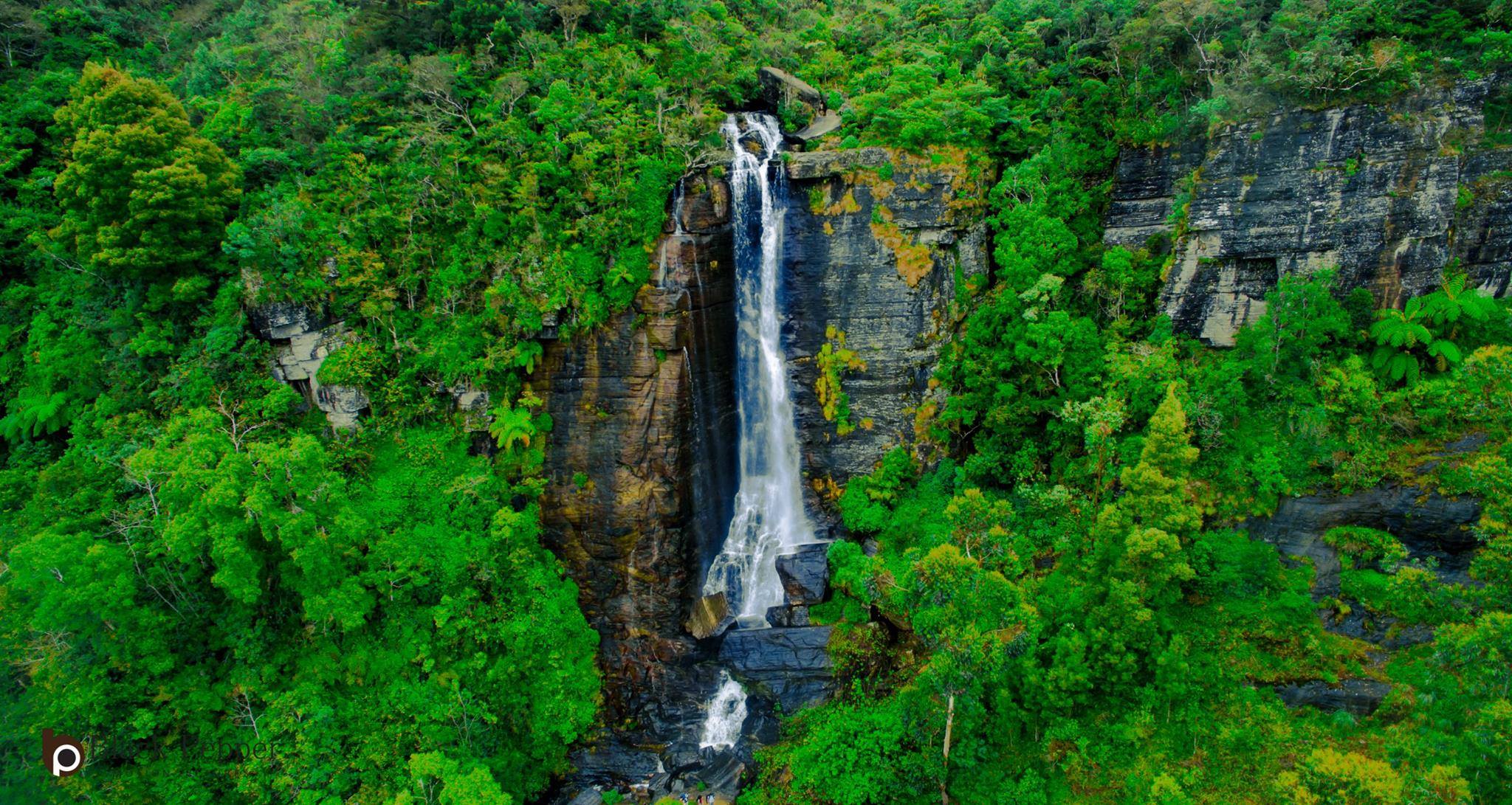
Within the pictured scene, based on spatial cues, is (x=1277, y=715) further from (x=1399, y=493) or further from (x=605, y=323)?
(x=605, y=323)

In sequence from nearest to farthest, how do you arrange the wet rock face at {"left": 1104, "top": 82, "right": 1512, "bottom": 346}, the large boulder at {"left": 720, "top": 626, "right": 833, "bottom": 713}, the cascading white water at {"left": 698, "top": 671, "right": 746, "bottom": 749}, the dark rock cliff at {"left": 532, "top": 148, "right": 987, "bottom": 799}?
the wet rock face at {"left": 1104, "top": 82, "right": 1512, "bottom": 346} < the large boulder at {"left": 720, "top": 626, "right": 833, "bottom": 713} < the cascading white water at {"left": 698, "top": 671, "right": 746, "bottom": 749} < the dark rock cliff at {"left": 532, "top": 148, "right": 987, "bottom": 799}

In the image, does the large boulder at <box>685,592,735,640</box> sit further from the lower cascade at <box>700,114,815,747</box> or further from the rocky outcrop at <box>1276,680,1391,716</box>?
the rocky outcrop at <box>1276,680,1391,716</box>

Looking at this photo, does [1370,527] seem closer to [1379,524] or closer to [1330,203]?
[1379,524]

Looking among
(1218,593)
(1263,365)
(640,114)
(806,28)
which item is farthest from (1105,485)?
(806,28)

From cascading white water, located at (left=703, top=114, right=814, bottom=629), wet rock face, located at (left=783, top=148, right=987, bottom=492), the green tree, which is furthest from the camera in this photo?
cascading white water, located at (left=703, top=114, right=814, bottom=629)

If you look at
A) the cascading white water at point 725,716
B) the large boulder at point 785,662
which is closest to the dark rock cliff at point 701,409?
the large boulder at point 785,662

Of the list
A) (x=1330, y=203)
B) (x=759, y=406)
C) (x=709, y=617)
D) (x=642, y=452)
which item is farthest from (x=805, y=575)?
(x=1330, y=203)

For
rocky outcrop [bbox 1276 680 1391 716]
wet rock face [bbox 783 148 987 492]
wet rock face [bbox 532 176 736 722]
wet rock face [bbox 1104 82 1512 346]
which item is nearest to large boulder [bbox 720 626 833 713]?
wet rock face [bbox 532 176 736 722]
